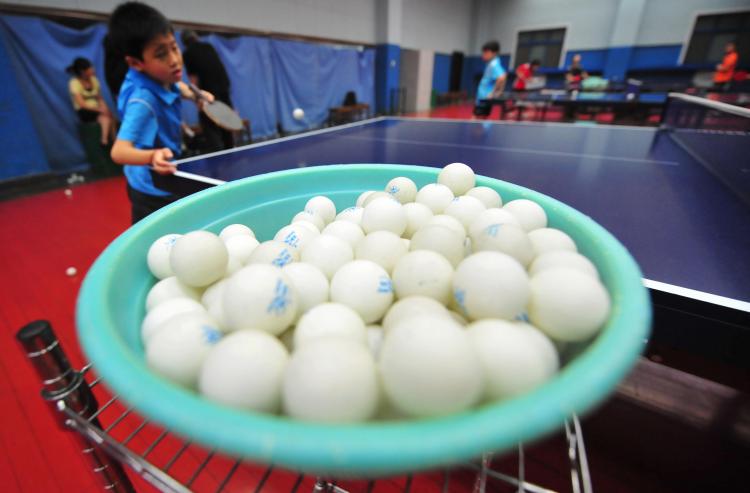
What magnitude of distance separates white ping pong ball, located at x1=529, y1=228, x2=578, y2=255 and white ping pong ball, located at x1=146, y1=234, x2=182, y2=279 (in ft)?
2.32

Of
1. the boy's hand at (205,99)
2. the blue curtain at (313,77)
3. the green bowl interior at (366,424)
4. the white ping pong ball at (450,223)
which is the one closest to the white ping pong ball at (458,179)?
the white ping pong ball at (450,223)

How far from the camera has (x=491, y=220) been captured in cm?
73

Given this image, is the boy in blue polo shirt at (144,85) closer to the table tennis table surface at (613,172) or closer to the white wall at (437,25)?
the table tennis table surface at (613,172)

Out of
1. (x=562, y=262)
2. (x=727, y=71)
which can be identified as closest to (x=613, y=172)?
(x=562, y=262)

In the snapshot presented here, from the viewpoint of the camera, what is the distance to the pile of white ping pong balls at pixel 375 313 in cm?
41

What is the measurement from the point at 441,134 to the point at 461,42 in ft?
42.2

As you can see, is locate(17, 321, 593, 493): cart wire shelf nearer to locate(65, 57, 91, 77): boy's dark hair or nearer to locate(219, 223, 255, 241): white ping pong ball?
locate(219, 223, 255, 241): white ping pong ball

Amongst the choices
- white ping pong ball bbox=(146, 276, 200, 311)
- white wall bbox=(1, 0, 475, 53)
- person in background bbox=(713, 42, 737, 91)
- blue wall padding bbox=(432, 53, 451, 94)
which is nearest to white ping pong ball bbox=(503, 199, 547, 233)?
white ping pong ball bbox=(146, 276, 200, 311)

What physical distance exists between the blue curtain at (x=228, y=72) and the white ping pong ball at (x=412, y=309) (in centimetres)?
505

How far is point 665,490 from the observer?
111cm

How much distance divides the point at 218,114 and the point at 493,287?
216cm

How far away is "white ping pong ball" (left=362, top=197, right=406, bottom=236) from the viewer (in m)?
0.81

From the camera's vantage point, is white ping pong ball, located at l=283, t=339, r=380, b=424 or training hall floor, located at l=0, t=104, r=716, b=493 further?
training hall floor, located at l=0, t=104, r=716, b=493

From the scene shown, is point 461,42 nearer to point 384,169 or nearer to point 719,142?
point 719,142
